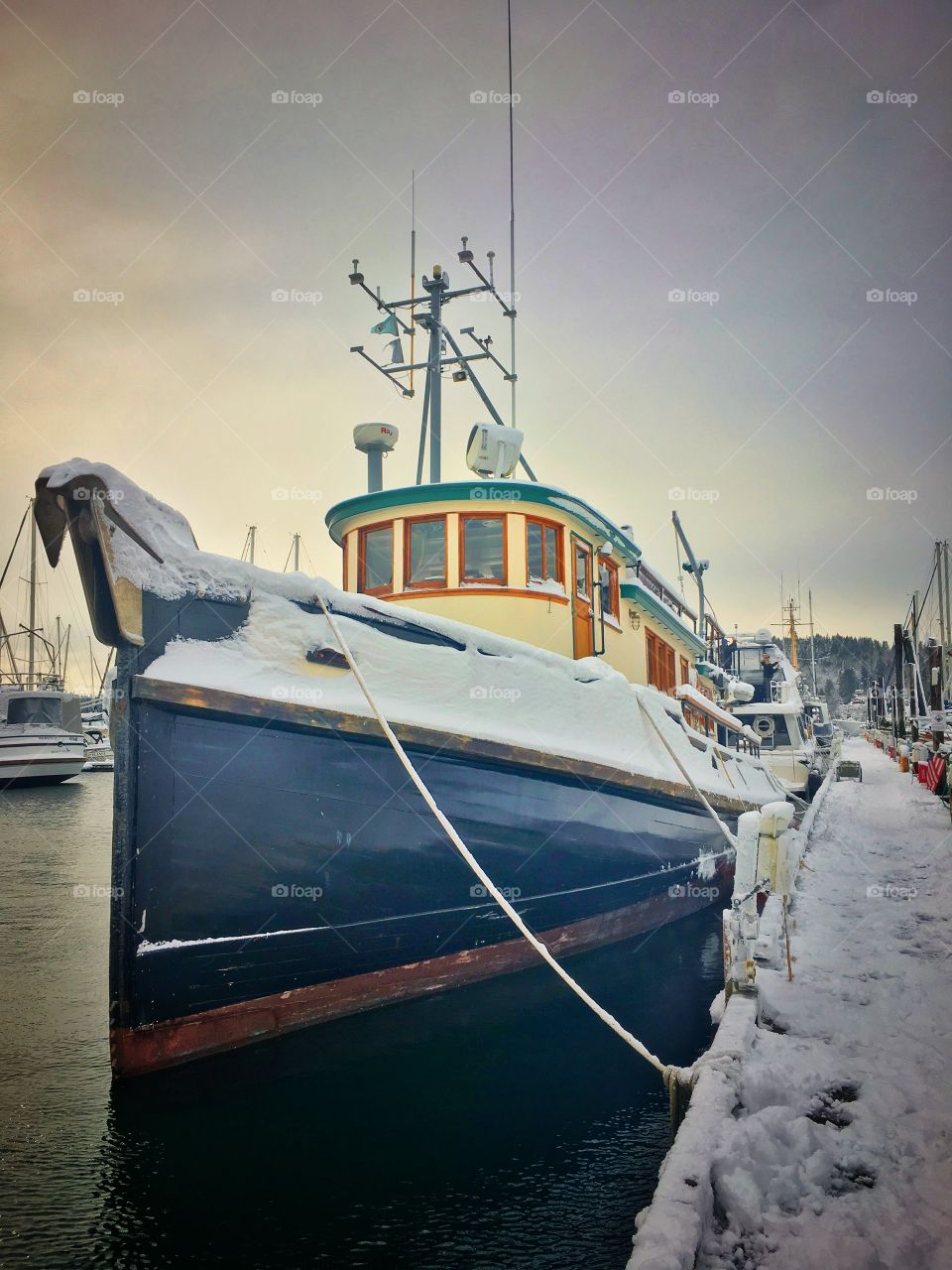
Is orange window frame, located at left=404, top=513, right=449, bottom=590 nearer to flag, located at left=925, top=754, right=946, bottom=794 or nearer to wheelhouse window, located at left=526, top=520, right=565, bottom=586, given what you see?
wheelhouse window, located at left=526, top=520, right=565, bottom=586

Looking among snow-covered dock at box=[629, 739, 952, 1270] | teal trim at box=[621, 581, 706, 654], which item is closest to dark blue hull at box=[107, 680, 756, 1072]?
snow-covered dock at box=[629, 739, 952, 1270]

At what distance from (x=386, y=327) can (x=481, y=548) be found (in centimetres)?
394

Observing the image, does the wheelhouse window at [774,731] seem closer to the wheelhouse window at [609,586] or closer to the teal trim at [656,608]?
the teal trim at [656,608]

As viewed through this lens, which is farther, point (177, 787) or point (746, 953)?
point (177, 787)

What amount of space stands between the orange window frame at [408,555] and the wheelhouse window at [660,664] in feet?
14.2

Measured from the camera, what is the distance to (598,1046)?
5734 millimetres

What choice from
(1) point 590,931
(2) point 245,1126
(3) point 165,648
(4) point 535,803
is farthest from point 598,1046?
(3) point 165,648

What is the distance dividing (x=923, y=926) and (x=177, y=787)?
5545 millimetres

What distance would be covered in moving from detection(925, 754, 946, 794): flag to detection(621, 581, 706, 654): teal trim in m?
7.20

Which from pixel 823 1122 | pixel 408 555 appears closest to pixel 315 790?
pixel 823 1122

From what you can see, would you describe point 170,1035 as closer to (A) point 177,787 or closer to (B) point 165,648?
(A) point 177,787

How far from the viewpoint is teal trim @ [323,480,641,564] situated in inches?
299

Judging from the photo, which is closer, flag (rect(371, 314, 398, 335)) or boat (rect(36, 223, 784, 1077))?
boat (rect(36, 223, 784, 1077))

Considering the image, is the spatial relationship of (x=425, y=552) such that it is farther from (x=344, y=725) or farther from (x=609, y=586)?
(x=344, y=725)
